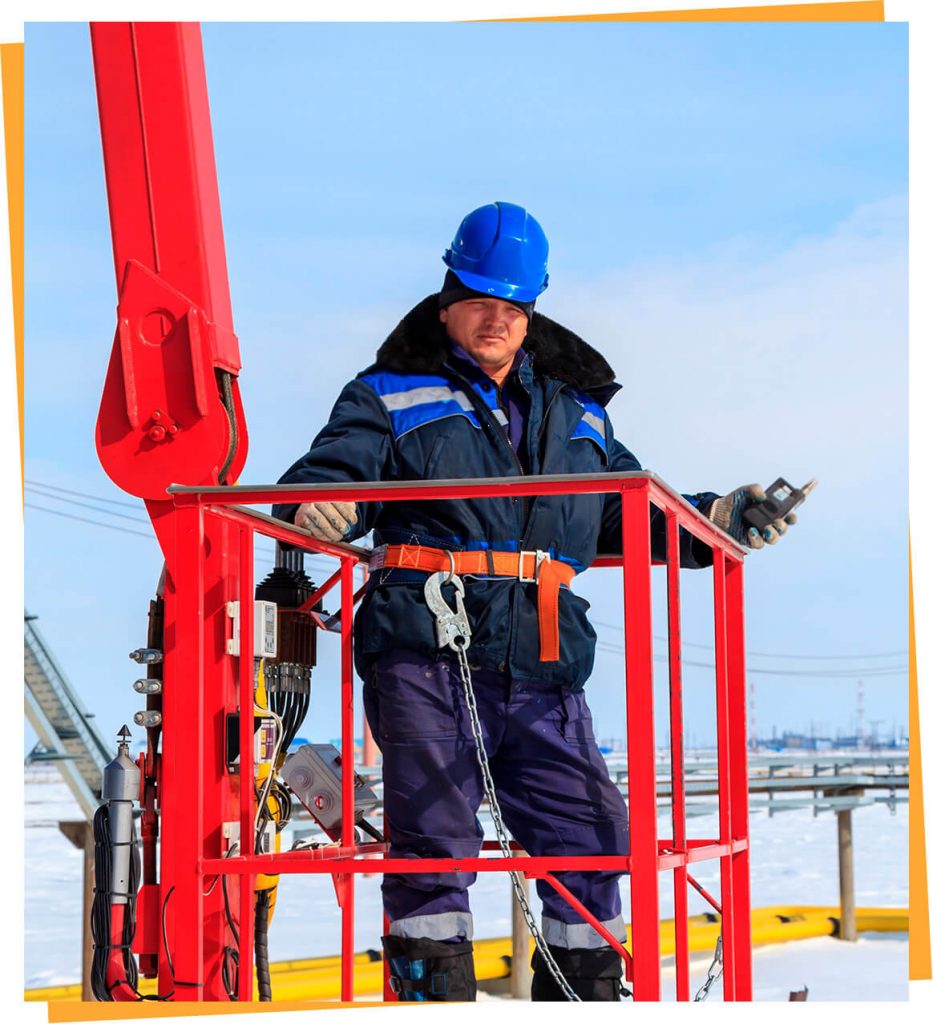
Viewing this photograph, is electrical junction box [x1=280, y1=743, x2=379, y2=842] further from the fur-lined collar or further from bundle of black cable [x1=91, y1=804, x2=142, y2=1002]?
the fur-lined collar

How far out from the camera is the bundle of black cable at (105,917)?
4.12 m

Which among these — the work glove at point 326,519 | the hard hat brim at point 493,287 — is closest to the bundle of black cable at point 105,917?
the work glove at point 326,519

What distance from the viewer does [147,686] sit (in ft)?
13.6

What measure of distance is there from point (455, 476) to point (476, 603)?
1.15 feet

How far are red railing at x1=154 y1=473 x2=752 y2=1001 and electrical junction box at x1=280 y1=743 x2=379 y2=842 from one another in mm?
45

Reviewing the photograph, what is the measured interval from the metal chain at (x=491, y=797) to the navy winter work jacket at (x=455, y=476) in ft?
0.39

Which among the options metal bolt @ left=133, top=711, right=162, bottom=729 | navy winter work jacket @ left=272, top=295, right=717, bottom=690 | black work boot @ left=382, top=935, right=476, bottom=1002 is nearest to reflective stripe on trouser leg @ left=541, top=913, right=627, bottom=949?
black work boot @ left=382, top=935, right=476, bottom=1002

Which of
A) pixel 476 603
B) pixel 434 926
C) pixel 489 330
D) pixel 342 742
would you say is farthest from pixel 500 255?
pixel 434 926

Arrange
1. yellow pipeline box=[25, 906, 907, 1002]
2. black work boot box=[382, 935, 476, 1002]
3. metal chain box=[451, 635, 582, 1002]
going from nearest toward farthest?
metal chain box=[451, 635, 582, 1002], black work boot box=[382, 935, 476, 1002], yellow pipeline box=[25, 906, 907, 1002]

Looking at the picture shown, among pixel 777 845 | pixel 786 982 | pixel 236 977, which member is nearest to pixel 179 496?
pixel 236 977

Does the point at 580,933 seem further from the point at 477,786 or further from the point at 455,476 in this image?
the point at 455,476

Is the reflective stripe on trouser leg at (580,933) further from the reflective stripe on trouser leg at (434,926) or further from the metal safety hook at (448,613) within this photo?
the metal safety hook at (448,613)

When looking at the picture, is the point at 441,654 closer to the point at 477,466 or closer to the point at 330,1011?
the point at 477,466

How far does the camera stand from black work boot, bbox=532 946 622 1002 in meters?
4.24
